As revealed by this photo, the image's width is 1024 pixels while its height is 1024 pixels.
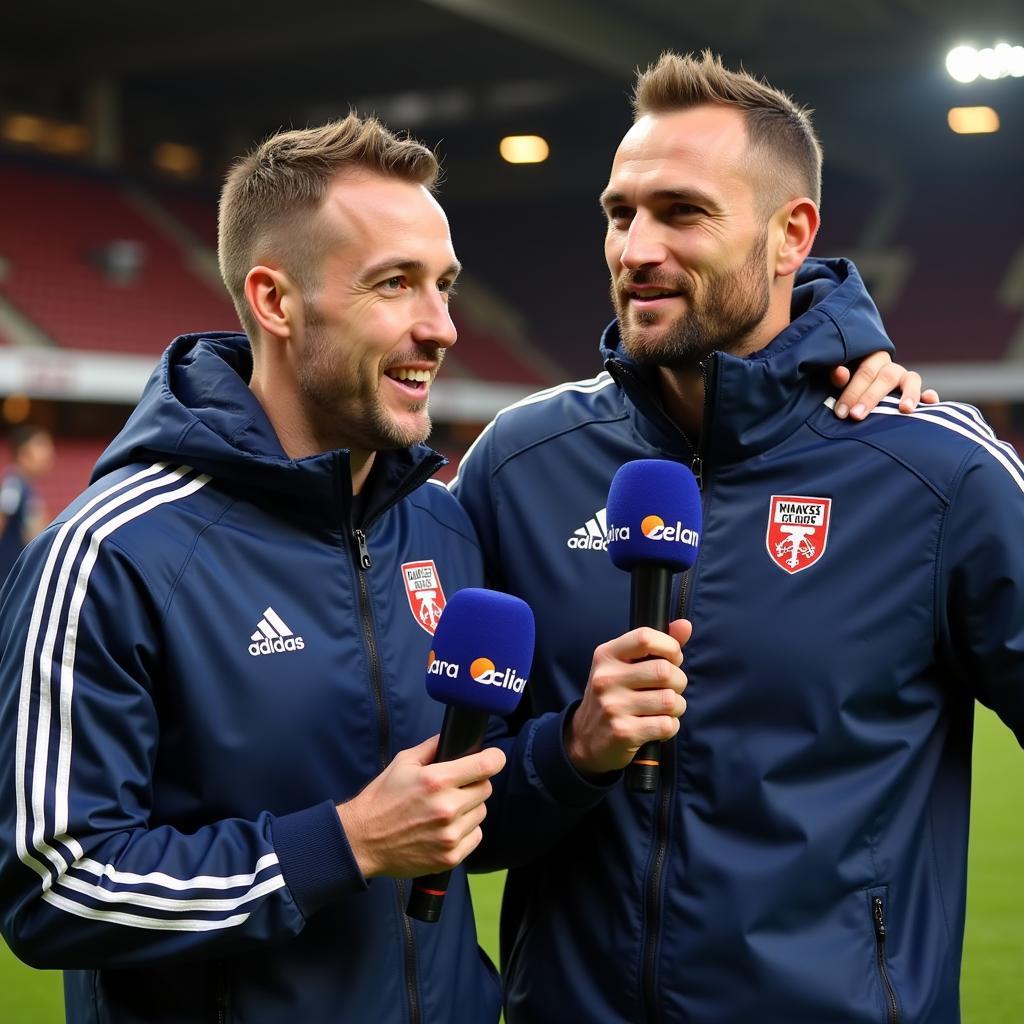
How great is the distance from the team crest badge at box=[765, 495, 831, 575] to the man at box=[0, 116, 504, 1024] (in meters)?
0.54

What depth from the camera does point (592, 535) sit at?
7.98 feet

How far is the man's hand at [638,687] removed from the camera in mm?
1870

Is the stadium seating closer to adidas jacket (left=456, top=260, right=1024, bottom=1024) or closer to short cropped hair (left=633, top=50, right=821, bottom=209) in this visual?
short cropped hair (left=633, top=50, right=821, bottom=209)

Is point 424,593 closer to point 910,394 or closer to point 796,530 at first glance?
point 796,530

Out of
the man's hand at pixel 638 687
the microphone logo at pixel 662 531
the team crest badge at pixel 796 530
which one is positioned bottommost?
the man's hand at pixel 638 687

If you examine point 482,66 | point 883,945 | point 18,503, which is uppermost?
point 482,66

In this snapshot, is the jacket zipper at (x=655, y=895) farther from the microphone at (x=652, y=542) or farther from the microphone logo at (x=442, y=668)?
the microphone logo at (x=442, y=668)

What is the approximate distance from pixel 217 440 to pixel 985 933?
422 centimetres

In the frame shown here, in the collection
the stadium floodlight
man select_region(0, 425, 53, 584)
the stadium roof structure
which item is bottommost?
man select_region(0, 425, 53, 584)

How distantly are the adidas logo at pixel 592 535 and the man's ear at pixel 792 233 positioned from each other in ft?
1.85

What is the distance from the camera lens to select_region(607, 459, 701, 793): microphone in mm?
1951

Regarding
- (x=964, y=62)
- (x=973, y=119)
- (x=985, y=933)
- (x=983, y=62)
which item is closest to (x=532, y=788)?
(x=985, y=933)

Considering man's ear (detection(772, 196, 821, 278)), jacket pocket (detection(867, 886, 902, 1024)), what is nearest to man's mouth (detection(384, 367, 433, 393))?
man's ear (detection(772, 196, 821, 278))

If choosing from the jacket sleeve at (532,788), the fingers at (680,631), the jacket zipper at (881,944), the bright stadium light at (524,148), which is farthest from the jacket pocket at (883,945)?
the bright stadium light at (524,148)
